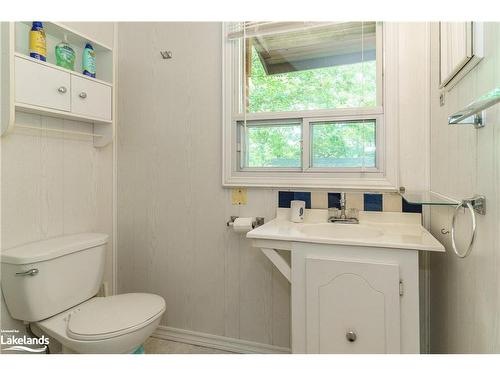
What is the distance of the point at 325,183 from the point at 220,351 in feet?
3.79

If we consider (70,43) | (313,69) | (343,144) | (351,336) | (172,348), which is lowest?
(172,348)

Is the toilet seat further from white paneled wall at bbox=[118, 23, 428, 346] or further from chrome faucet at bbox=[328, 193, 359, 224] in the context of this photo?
chrome faucet at bbox=[328, 193, 359, 224]

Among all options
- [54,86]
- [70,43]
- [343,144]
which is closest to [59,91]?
[54,86]

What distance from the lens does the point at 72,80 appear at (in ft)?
5.13

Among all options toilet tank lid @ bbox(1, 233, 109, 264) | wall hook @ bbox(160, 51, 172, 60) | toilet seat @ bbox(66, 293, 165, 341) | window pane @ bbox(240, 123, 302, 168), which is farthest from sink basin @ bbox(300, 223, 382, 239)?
wall hook @ bbox(160, 51, 172, 60)

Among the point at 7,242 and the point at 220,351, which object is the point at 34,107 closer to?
the point at 7,242

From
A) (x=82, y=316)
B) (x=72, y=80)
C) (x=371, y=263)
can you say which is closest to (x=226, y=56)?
(x=72, y=80)

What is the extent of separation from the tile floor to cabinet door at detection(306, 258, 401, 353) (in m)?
0.80

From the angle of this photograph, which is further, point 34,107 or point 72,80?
point 72,80

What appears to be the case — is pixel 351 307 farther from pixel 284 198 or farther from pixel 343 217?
pixel 284 198

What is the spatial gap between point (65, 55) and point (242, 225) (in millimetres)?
1265

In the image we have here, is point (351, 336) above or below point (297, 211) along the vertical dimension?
below

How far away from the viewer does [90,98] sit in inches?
66.0
